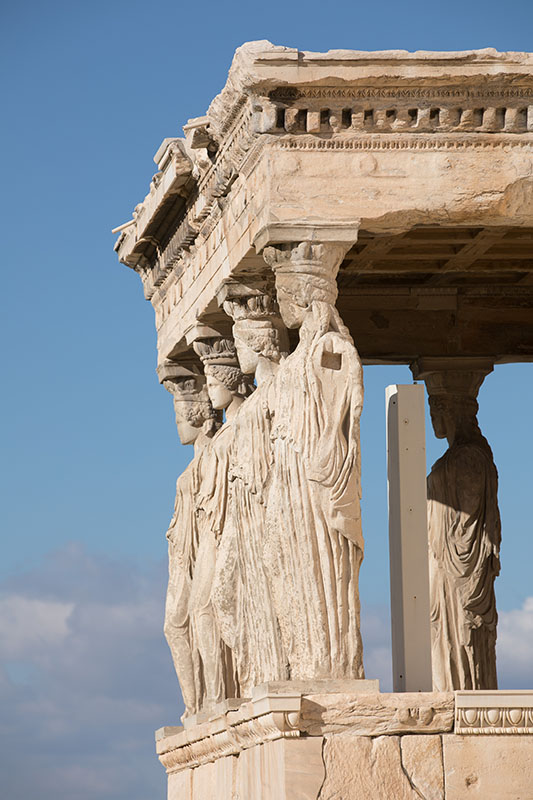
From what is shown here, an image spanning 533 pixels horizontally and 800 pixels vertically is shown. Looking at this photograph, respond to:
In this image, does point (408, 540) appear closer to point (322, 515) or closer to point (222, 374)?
point (322, 515)

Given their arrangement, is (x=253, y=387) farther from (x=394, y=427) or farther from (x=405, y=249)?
(x=394, y=427)

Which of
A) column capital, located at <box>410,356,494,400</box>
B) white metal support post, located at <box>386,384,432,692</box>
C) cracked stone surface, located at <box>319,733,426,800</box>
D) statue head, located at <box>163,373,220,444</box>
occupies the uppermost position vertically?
column capital, located at <box>410,356,494,400</box>

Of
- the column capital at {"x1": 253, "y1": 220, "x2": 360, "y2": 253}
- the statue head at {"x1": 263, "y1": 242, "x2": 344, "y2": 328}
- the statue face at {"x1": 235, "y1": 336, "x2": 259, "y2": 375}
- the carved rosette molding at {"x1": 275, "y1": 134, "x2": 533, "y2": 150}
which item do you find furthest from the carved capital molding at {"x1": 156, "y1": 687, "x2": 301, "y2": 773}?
the carved rosette molding at {"x1": 275, "y1": 134, "x2": 533, "y2": 150}

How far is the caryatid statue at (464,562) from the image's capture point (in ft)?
47.9

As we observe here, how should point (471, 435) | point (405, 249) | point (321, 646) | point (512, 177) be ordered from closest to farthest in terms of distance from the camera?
point (321, 646), point (512, 177), point (405, 249), point (471, 435)

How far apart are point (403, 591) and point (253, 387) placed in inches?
129

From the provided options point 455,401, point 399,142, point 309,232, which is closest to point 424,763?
point 309,232

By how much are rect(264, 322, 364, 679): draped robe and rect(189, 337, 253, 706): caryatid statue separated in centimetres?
225

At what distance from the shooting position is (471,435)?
49.2 feet

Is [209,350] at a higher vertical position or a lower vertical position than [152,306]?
lower

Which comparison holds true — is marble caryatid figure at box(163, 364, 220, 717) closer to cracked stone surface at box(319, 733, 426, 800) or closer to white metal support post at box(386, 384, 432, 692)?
white metal support post at box(386, 384, 432, 692)

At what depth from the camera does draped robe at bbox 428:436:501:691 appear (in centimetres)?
1461

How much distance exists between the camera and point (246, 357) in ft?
40.2

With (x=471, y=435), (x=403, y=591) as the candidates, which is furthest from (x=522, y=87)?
(x=471, y=435)
